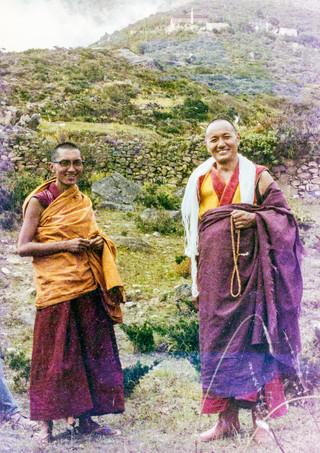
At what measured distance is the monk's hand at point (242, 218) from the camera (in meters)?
3.61

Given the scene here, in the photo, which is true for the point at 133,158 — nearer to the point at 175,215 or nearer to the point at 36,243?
Answer: the point at 175,215

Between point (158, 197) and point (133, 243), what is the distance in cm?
36

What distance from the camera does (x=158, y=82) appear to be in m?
5.19

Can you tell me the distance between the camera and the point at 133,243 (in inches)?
180

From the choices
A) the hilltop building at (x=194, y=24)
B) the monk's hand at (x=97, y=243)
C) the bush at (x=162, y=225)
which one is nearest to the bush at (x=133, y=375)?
the monk's hand at (x=97, y=243)

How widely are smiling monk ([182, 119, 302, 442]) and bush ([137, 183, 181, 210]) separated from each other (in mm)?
954

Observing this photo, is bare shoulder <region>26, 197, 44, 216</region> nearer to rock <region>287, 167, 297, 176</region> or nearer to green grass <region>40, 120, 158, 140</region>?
green grass <region>40, 120, 158, 140</region>

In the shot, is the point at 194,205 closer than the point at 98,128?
Yes

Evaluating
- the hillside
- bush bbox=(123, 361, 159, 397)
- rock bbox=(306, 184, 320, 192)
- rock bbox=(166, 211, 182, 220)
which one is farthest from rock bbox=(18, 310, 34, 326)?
the hillside

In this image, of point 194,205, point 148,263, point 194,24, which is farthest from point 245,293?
point 194,24

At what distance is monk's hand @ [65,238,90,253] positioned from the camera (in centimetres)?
367

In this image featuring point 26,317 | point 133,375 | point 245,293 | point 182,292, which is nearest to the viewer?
point 245,293

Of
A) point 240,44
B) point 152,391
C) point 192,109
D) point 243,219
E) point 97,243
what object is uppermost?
point 240,44

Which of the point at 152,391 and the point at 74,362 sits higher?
the point at 74,362
